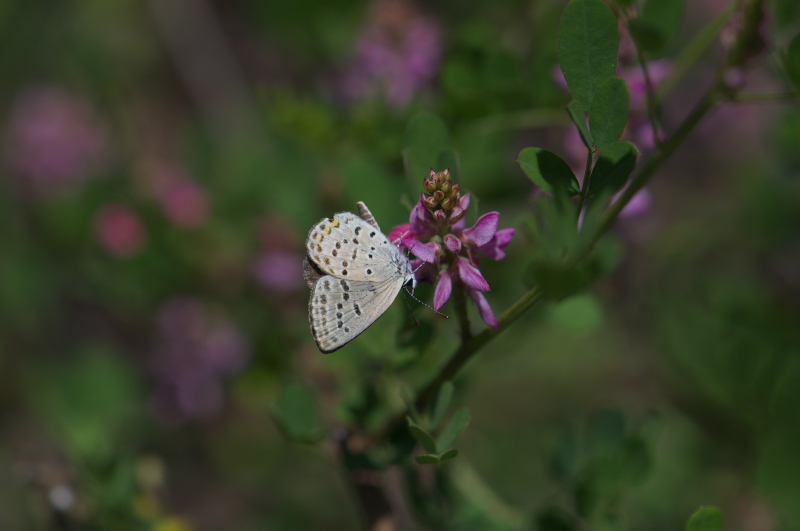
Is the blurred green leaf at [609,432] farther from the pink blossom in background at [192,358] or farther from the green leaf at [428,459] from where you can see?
the pink blossom in background at [192,358]

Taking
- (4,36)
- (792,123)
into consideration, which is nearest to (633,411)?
(792,123)

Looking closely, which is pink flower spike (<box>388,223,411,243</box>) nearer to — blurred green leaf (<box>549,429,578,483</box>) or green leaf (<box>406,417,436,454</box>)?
green leaf (<box>406,417,436,454</box>)

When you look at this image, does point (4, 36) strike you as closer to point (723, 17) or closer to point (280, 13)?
point (280, 13)

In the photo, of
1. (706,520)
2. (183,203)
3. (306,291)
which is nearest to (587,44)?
(706,520)

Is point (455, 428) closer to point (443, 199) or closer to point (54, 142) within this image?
point (443, 199)

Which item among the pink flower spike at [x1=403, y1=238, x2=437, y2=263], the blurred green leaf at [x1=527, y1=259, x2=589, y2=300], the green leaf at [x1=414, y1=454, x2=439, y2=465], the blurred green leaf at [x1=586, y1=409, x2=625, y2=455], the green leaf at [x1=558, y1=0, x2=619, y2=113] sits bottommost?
the blurred green leaf at [x1=586, y1=409, x2=625, y2=455]

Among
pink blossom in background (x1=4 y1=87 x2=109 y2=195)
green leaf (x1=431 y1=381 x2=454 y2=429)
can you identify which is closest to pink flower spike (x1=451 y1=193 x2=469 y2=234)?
green leaf (x1=431 y1=381 x2=454 y2=429)

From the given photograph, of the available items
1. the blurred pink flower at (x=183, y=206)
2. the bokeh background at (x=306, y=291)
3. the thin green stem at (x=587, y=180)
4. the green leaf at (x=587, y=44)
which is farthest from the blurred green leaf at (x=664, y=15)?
the blurred pink flower at (x=183, y=206)
